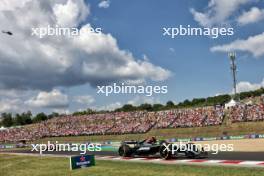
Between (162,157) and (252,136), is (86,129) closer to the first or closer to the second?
(252,136)

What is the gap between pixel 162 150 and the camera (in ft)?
70.8

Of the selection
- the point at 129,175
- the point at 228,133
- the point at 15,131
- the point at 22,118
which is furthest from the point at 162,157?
the point at 22,118

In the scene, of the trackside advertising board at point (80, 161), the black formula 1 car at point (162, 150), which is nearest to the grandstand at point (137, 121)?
the black formula 1 car at point (162, 150)

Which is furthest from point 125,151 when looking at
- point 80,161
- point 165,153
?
point 80,161

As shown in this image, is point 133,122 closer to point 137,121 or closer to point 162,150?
point 137,121

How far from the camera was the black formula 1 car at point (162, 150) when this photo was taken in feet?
68.0

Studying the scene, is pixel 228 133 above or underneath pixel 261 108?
underneath

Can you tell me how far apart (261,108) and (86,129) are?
96.1 feet

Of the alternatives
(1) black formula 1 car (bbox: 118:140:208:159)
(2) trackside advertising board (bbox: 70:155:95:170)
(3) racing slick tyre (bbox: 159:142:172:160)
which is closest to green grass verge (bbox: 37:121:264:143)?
(1) black formula 1 car (bbox: 118:140:208:159)

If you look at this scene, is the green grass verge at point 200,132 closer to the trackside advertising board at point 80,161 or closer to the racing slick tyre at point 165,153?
the racing slick tyre at point 165,153

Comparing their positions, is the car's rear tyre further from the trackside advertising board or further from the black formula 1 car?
the trackside advertising board

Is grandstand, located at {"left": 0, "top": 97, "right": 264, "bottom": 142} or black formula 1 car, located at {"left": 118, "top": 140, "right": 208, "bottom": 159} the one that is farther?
grandstand, located at {"left": 0, "top": 97, "right": 264, "bottom": 142}

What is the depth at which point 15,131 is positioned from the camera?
78.8m

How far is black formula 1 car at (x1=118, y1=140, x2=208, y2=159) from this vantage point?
20.7 m
